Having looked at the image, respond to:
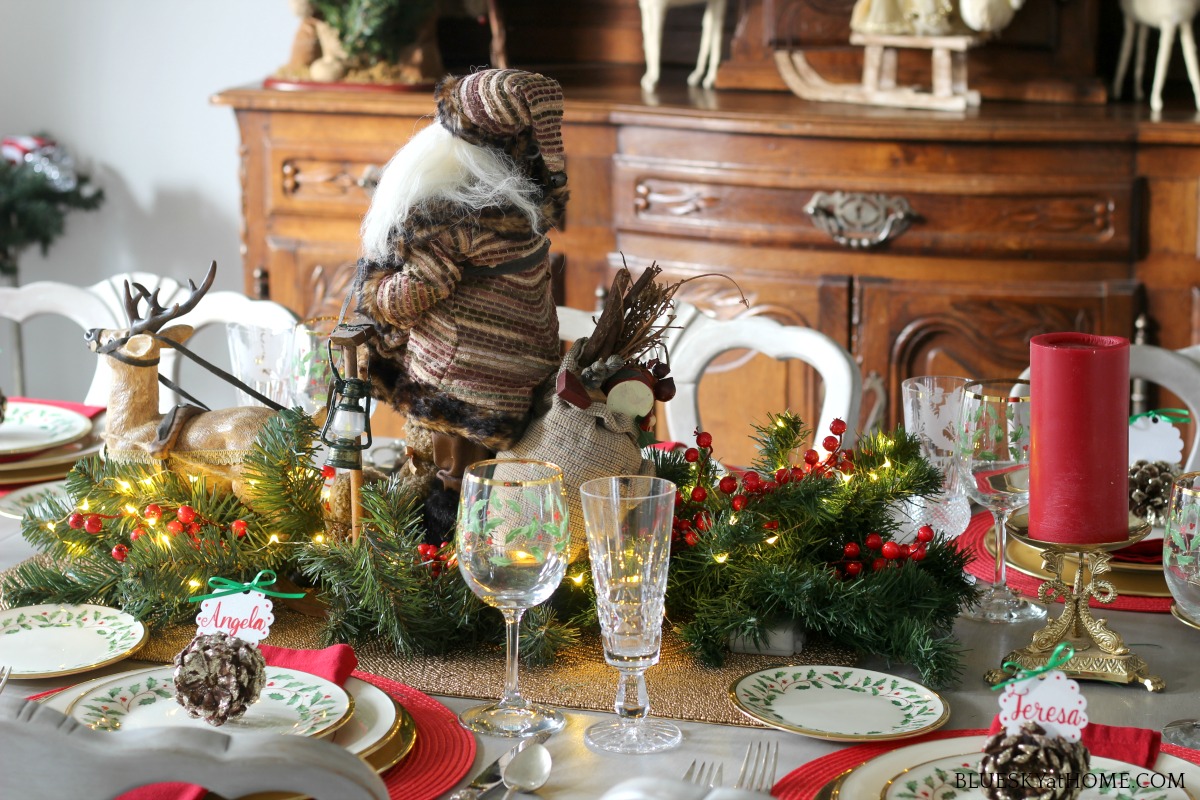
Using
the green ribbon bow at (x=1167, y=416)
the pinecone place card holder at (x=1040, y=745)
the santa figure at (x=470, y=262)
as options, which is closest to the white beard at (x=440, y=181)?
the santa figure at (x=470, y=262)

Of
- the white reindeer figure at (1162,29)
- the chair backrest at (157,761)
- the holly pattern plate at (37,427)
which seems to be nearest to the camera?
the chair backrest at (157,761)

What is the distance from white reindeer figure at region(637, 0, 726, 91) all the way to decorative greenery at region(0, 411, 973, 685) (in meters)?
1.61

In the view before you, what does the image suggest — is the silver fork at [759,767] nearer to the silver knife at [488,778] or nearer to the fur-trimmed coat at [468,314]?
the silver knife at [488,778]

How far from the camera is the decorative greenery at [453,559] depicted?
3.36ft

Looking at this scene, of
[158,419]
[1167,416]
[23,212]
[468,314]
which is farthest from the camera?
[23,212]

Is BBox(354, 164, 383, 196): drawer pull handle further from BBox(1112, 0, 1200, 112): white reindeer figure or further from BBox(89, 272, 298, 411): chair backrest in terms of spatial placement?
BBox(1112, 0, 1200, 112): white reindeer figure

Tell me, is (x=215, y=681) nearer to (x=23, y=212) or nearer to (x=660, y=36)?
(x=660, y=36)

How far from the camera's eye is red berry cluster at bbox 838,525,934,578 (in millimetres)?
1064

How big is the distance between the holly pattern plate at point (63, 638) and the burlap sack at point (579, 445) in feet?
1.10

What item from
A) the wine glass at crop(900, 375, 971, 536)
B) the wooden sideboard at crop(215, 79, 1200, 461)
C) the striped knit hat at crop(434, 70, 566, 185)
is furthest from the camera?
the wooden sideboard at crop(215, 79, 1200, 461)

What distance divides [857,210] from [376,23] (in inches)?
37.6

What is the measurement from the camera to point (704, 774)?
2.80 ft

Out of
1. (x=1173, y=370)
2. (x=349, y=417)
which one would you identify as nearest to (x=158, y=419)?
(x=349, y=417)

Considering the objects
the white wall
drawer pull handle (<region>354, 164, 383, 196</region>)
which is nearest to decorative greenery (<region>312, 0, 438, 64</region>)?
drawer pull handle (<region>354, 164, 383, 196</region>)
